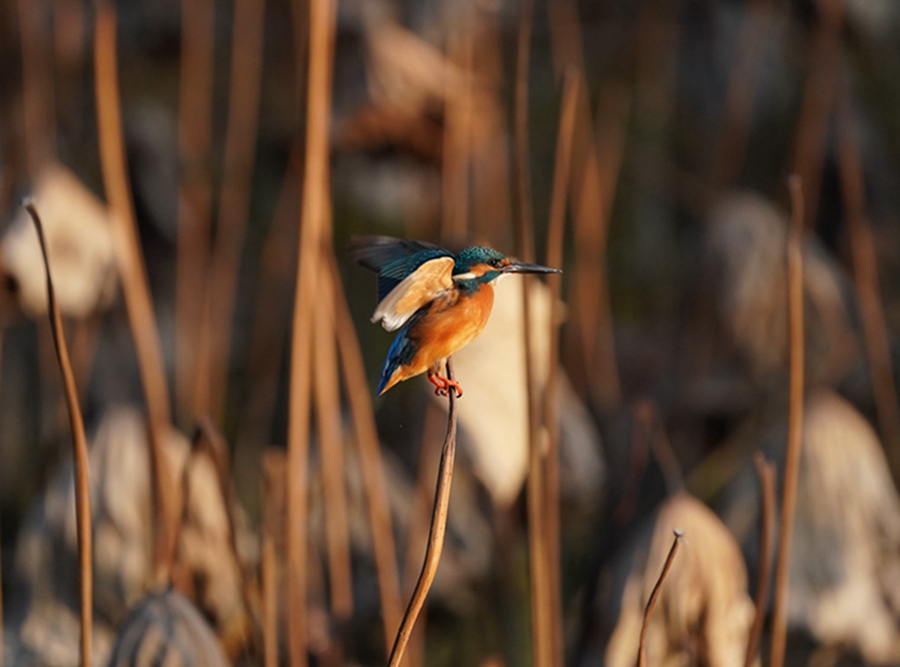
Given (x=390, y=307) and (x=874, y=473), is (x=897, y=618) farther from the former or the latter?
(x=390, y=307)

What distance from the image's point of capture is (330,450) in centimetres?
55

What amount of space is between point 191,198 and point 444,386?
0.63m

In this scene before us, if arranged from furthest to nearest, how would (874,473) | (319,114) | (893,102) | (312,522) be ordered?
(893,102)
(312,522)
(874,473)
(319,114)

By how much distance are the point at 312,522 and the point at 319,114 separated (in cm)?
46

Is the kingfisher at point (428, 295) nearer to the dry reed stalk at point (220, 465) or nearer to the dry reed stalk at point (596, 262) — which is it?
the dry reed stalk at point (220, 465)

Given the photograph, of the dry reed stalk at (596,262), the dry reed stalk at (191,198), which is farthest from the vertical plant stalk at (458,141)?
the dry reed stalk at (191,198)

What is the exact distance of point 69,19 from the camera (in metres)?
0.95

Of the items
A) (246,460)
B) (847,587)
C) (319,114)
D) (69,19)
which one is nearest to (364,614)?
(246,460)

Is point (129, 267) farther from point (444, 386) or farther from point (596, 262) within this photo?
point (596, 262)

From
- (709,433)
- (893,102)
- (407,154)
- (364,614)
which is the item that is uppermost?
(893,102)

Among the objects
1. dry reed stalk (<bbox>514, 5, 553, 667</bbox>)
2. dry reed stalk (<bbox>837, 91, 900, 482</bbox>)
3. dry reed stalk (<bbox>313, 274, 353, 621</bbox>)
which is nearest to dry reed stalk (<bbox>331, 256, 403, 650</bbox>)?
dry reed stalk (<bbox>313, 274, 353, 621</bbox>)

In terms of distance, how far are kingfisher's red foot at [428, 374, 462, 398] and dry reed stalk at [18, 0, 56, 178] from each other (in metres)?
0.44

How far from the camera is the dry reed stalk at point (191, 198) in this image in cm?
75

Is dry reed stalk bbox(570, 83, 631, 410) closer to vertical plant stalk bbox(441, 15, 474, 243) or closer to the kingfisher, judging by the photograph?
vertical plant stalk bbox(441, 15, 474, 243)
